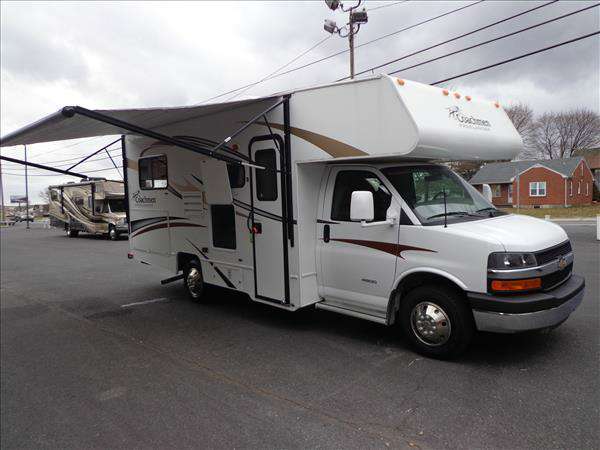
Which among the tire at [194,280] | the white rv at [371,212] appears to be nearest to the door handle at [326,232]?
the white rv at [371,212]

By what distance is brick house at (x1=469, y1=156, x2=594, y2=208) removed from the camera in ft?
135

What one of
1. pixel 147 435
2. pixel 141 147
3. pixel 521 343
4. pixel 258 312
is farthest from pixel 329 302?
pixel 141 147

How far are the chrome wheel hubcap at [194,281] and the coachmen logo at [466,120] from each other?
15.0ft

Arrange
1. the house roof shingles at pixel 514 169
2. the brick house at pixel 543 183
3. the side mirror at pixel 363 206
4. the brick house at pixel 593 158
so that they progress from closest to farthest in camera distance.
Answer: the side mirror at pixel 363 206, the brick house at pixel 543 183, the house roof shingles at pixel 514 169, the brick house at pixel 593 158

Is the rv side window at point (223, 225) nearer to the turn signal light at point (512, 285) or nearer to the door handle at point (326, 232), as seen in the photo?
the door handle at point (326, 232)

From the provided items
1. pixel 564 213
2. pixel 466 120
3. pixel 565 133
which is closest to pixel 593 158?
pixel 565 133

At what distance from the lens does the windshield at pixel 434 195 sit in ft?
16.3

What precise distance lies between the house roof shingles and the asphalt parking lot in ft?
130

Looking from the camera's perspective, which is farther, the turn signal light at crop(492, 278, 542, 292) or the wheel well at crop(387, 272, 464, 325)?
the wheel well at crop(387, 272, 464, 325)

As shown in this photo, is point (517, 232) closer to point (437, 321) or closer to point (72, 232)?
point (437, 321)

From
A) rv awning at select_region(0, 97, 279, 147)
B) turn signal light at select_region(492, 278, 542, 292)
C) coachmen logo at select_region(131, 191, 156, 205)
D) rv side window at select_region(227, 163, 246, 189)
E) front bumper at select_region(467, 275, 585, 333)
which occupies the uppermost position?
rv awning at select_region(0, 97, 279, 147)

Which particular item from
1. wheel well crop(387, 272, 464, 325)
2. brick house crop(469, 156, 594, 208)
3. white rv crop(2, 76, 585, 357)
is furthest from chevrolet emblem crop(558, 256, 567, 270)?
brick house crop(469, 156, 594, 208)

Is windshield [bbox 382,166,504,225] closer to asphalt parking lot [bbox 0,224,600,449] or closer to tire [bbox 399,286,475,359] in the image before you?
tire [bbox 399,286,475,359]

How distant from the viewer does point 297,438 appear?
3451 millimetres
